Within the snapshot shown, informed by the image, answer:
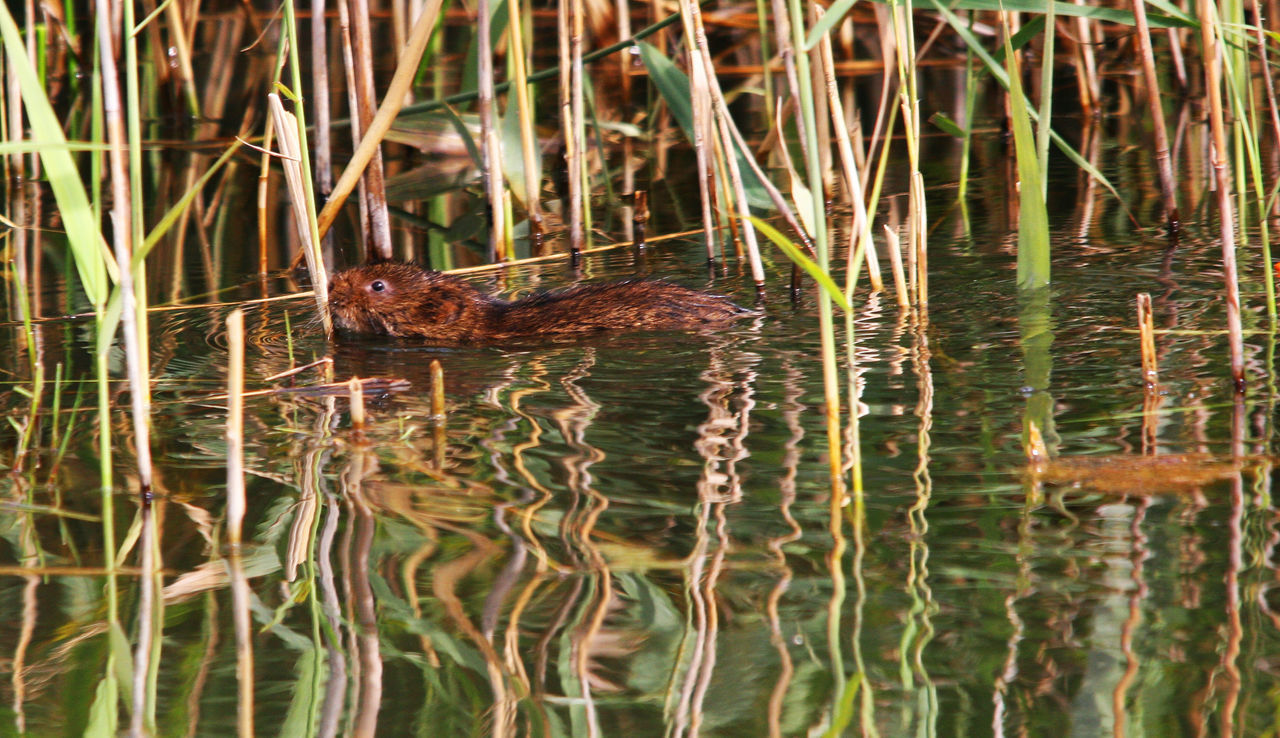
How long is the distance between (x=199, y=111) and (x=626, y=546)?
7548mm

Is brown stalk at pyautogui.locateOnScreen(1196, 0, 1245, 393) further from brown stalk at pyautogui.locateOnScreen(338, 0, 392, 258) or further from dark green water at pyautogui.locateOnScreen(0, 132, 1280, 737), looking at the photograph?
brown stalk at pyautogui.locateOnScreen(338, 0, 392, 258)

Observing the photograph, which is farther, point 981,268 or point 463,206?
point 463,206

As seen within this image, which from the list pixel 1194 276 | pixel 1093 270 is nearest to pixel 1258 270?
pixel 1194 276

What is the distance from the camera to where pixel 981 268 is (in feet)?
18.2

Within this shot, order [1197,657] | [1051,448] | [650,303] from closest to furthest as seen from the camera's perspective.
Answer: [1197,657] → [1051,448] → [650,303]

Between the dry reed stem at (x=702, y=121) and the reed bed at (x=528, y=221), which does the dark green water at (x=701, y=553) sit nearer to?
the reed bed at (x=528, y=221)

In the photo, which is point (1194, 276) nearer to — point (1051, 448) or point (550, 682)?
point (1051, 448)

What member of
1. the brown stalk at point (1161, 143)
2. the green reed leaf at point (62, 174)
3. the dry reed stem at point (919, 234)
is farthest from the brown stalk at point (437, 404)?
the brown stalk at point (1161, 143)

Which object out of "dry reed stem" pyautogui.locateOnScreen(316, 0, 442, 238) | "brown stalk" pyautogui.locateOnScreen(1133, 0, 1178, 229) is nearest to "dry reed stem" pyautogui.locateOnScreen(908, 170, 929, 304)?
"brown stalk" pyautogui.locateOnScreen(1133, 0, 1178, 229)

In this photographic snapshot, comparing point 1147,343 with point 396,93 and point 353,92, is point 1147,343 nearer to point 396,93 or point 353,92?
point 396,93

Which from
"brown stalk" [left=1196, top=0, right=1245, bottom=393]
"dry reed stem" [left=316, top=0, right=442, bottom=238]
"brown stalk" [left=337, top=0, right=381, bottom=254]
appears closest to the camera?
"brown stalk" [left=1196, top=0, right=1245, bottom=393]

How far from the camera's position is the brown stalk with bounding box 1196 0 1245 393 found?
3.47m

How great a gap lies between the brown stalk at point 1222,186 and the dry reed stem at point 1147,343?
22cm

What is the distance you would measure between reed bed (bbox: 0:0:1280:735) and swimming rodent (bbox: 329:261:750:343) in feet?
0.64
